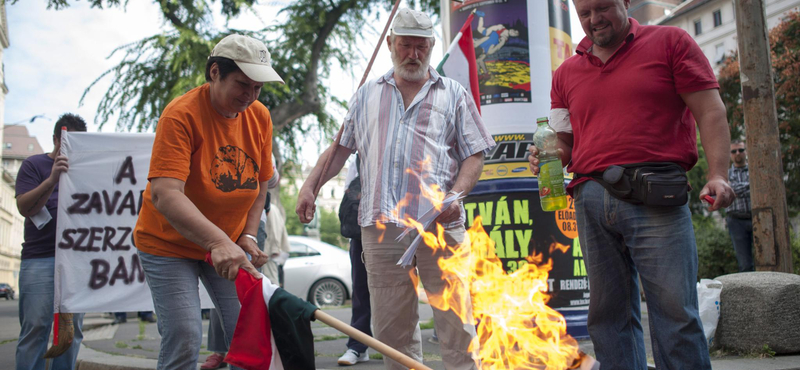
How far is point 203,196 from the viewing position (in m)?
3.05

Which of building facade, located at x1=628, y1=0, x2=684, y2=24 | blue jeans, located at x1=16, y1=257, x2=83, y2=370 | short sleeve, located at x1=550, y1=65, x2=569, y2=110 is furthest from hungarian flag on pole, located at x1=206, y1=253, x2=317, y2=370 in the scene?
building facade, located at x1=628, y1=0, x2=684, y2=24

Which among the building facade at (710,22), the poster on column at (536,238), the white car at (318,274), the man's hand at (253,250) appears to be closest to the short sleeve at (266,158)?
the man's hand at (253,250)

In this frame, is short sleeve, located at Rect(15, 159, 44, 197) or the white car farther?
the white car

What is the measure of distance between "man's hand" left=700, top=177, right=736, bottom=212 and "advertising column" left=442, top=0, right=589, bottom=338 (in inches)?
104

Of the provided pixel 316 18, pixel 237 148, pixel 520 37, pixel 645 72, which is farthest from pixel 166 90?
pixel 645 72

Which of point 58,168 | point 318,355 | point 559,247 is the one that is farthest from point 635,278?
point 58,168

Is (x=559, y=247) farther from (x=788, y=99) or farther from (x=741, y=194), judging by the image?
(x=788, y=99)

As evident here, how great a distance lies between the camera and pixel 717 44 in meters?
63.0

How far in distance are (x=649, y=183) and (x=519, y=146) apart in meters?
2.76

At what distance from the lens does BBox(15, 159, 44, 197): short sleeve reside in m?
4.44

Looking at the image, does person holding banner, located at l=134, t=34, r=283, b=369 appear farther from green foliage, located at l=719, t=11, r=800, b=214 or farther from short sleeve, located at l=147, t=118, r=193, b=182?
green foliage, located at l=719, t=11, r=800, b=214

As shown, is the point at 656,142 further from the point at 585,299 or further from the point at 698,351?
the point at 585,299

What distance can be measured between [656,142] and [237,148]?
2.04 metres

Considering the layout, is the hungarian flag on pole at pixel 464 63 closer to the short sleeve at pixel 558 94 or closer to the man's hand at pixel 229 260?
the short sleeve at pixel 558 94
